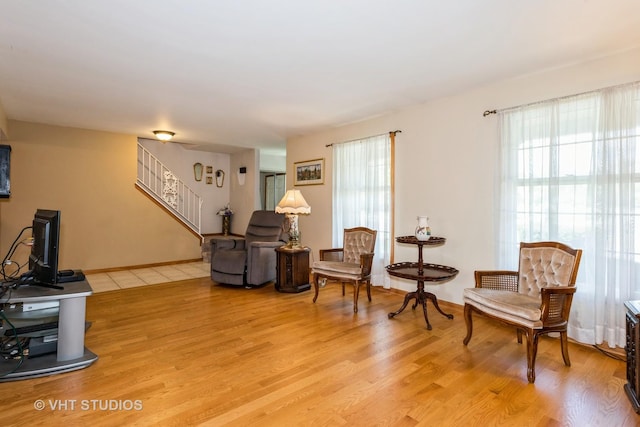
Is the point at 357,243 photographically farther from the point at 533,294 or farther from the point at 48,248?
the point at 48,248

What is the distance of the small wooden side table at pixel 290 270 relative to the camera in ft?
14.4

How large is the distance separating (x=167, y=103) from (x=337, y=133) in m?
2.44

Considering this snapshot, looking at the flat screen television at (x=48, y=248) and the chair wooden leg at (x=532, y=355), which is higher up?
the flat screen television at (x=48, y=248)

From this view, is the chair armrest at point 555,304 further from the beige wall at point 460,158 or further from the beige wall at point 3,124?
the beige wall at point 3,124

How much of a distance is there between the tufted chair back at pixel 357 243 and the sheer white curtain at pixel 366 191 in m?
0.35

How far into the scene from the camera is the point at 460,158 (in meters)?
3.59

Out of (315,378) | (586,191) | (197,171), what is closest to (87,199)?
(197,171)

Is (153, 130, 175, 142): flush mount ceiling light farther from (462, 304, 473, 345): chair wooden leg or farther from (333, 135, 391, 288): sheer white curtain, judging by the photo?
(462, 304, 473, 345): chair wooden leg

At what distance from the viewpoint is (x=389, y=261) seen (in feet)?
14.2

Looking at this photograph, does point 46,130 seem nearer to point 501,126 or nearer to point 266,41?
point 266,41

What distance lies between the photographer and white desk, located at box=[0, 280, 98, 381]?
86.1 inches

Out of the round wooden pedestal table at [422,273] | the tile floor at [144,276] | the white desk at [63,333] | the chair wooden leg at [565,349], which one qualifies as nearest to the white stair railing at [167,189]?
the tile floor at [144,276]

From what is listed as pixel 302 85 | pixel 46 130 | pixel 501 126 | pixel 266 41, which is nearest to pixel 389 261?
pixel 501 126

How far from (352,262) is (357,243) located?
25 centimetres
